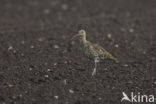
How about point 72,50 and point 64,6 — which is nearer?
point 72,50

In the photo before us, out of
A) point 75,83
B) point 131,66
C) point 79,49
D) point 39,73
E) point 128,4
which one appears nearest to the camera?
point 75,83

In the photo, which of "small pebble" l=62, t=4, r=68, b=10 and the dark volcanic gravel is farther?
"small pebble" l=62, t=4, r=68, b=10

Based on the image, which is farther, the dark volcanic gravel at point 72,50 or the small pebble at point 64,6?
the small pebble at point 64,6

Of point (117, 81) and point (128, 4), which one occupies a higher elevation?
point (128, 4)

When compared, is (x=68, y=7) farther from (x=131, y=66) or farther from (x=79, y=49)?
(x=131, y=66)

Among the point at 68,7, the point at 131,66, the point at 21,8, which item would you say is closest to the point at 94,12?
the point at 68,7

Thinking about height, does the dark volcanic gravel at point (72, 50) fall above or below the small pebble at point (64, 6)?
below

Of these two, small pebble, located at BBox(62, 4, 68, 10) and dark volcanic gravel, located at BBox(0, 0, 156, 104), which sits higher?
small pebble, located at BBox(62, 4, 68, 10)

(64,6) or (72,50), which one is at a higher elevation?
(64,6)
